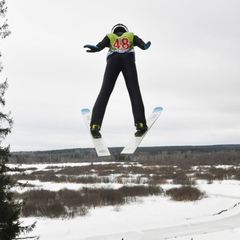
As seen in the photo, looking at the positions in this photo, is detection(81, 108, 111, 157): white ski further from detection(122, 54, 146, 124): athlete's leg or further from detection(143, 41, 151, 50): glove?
detection(143, 41, 151, 50): glove

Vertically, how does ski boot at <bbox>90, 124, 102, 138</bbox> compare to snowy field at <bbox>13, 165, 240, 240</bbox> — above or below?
above

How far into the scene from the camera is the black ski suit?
3.28 meters

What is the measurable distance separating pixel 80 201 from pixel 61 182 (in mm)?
12316

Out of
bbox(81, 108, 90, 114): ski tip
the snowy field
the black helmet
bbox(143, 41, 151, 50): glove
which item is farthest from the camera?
the snowy field

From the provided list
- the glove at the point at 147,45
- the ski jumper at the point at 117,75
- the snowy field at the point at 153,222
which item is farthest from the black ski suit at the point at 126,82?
the snowy field at the point at 153,222

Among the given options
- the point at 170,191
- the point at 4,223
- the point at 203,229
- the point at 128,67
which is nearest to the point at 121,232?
the point at 203,229

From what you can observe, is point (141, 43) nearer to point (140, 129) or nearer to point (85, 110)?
point (140, 129)

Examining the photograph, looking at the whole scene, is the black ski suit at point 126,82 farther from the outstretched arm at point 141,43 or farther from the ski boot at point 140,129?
the outstretched arm at point 141,43

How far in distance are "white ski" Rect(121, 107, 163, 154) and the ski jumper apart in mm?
152

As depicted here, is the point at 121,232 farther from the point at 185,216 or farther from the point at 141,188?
the point at 141,188

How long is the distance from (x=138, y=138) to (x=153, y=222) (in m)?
17.6

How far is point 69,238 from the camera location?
1683 cm

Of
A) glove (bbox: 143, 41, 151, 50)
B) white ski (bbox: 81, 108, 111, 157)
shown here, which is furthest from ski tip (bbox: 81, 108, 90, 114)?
glove (bbox: 143, 41, 151, 50)

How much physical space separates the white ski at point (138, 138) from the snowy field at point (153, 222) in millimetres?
13990
